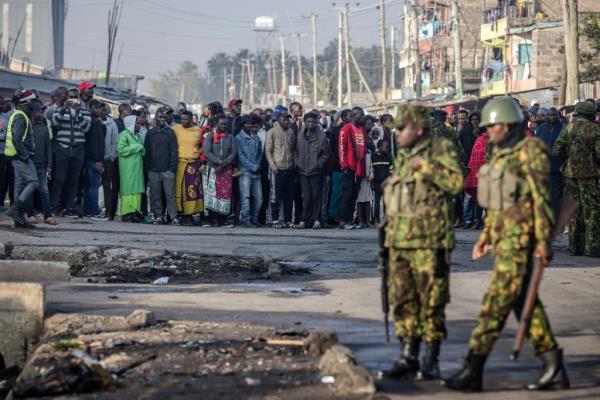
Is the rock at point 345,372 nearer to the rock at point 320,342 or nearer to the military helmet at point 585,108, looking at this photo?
the rock at point 320,342

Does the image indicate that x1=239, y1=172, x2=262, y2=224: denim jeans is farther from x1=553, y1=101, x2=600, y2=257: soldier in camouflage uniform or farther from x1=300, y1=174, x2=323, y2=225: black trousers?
x1=553, y1=101, x2=600, y2=257: soldier in camouflage uniform

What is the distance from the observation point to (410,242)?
7664 mm

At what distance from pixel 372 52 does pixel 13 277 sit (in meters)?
155

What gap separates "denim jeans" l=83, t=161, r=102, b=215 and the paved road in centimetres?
233

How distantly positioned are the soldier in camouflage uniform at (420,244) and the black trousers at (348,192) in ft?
40.0

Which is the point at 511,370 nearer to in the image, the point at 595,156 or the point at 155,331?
the point at 155,331

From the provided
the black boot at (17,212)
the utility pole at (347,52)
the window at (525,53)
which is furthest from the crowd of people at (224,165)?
the utility pole at (347,52)

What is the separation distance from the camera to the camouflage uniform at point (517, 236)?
7301mm

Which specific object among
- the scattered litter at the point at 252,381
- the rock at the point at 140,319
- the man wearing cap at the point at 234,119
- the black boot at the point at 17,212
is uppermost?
the man wearing cap at the point at 234,119

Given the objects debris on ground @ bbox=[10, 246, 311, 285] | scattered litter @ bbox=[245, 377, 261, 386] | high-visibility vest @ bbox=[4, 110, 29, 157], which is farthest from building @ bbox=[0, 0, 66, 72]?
scattered litter @ bbox=[245, 377, 261, 386]

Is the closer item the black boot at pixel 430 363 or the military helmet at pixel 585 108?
the black boot at pixel 430 363

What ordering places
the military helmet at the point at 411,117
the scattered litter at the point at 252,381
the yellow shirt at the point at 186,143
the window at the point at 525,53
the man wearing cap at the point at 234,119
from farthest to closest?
1. the window at the point at 525,53
2. the man wearing cap at the point at 234,119
3. the yellow shirt at the point at 186,143
4. the military helmet at the point at 411,117
5. the scattered litter at the point at 252,381

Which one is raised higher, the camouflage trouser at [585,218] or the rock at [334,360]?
the camouflage trouser at [585,218]

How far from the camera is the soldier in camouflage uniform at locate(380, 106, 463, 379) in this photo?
7.62 meters
